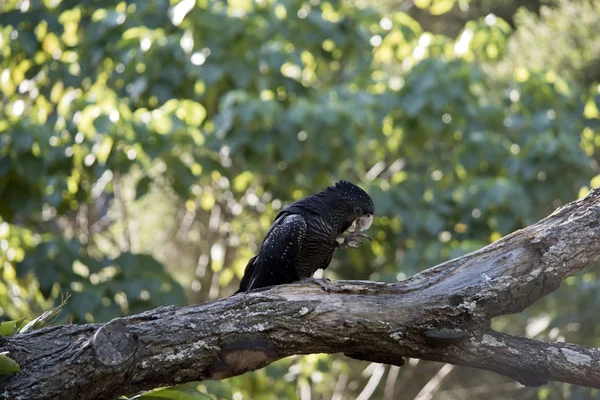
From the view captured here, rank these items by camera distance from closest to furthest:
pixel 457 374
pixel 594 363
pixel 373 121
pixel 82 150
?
pixel 594 363, pixel 82 150, pixel 373 121, pixel 457 374

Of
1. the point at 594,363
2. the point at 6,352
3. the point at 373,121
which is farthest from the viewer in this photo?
the point at 373,121

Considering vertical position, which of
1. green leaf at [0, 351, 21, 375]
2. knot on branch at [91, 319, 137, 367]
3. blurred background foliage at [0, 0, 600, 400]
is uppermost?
green leaf at [0, 351, 21, 375]

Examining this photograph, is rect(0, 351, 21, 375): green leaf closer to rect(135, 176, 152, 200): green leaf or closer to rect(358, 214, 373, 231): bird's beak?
rect(358, 214, 373, 231): bird's beak

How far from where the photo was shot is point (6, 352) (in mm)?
2473

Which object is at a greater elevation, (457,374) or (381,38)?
(381,38)

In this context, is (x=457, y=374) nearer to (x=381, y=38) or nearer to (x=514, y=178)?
(x=514, y=178)

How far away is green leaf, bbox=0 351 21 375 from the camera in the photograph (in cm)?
239

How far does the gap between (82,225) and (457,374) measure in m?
4.08

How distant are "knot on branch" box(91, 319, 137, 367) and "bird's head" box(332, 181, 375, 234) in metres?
1.47

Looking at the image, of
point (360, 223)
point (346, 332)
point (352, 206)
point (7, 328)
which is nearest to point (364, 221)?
point (360, 223)

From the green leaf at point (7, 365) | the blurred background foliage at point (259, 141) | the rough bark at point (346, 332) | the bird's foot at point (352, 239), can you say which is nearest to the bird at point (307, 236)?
the bird's foot at point (352, 239)

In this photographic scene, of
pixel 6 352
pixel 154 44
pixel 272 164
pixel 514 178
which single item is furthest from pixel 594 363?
pixel 154 44

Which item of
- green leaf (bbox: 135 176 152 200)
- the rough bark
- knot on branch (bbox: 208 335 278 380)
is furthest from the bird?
green leaf (bbox: 135 176 152 200)

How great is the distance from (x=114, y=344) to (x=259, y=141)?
3.08 meters
